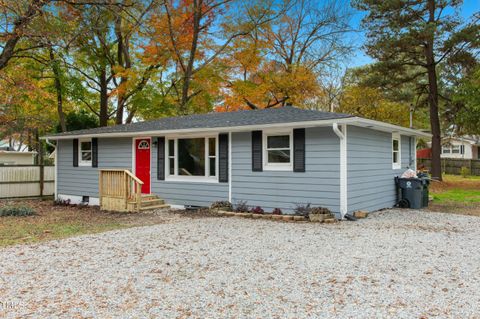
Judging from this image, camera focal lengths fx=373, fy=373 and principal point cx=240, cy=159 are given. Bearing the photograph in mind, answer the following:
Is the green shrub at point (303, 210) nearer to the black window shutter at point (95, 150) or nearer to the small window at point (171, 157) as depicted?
the small window at point (171, 157)

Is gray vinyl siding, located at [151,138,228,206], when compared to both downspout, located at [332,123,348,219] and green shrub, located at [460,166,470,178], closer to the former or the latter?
downspout, located at [332,123,348,219]

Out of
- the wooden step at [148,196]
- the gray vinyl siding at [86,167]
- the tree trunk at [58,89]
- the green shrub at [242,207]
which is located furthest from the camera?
the tree trunk at [58,89]

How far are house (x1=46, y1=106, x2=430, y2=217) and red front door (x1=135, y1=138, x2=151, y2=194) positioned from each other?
3cm

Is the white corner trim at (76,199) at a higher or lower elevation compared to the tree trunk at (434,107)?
lower

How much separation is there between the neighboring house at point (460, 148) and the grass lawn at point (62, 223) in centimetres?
2937

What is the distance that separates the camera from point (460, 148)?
35.2m

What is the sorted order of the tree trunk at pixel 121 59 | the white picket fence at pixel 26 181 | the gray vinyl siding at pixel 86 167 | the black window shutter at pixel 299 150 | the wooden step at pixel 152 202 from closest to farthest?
the black window shutter at pixel 299 150 → the wooden step at pixel 152 202 → the gray vinyl siding at pixel 86 167 → the white picket fence at pixel 26 181 → the tree trunk at pixel 121 59

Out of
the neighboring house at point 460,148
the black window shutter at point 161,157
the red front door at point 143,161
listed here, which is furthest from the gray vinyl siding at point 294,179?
the neighboring house at point 460,148

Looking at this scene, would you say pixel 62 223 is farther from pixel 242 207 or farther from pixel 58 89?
pixel 58 89

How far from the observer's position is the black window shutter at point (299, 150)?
884cm

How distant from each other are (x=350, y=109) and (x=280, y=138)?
14.5m

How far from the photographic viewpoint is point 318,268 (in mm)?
4719

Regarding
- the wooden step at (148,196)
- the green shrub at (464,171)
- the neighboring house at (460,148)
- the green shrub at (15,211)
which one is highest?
the neighboring house at (460,148)

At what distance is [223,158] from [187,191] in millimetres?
1601
